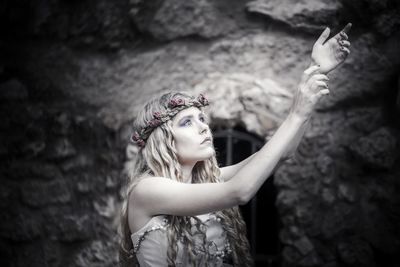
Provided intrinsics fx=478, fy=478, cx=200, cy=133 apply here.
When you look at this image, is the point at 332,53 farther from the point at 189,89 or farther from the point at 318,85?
the point at 189,89

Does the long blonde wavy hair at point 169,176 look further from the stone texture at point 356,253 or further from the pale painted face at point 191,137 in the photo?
the stone texture at point 356,253

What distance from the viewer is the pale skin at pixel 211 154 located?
5.05 feet

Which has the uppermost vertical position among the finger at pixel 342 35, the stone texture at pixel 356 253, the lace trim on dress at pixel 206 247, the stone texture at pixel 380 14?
the stone texture at pixel 380 14

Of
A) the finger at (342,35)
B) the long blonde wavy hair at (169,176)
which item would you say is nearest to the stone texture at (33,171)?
the long blonde wavy hair at (169,176)

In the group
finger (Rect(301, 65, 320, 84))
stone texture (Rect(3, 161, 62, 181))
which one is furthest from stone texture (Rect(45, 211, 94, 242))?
finger (Rect(301, 65, 320, 84))

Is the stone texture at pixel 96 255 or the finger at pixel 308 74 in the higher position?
the finger at pixel 308 74

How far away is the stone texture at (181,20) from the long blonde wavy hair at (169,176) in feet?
4.67

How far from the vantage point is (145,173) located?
1868 millimetres

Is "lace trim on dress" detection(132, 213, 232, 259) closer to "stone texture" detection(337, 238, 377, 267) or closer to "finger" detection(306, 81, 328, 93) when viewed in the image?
"finger" detection(306, 81, 328, 93)

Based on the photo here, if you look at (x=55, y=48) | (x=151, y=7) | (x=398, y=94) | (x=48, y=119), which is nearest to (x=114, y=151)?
(x=48, y=119)

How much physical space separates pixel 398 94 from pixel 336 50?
1262mm

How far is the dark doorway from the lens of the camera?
3121mm

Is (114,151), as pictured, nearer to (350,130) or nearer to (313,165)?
(313,165)

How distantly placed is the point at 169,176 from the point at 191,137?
0.57 feet
